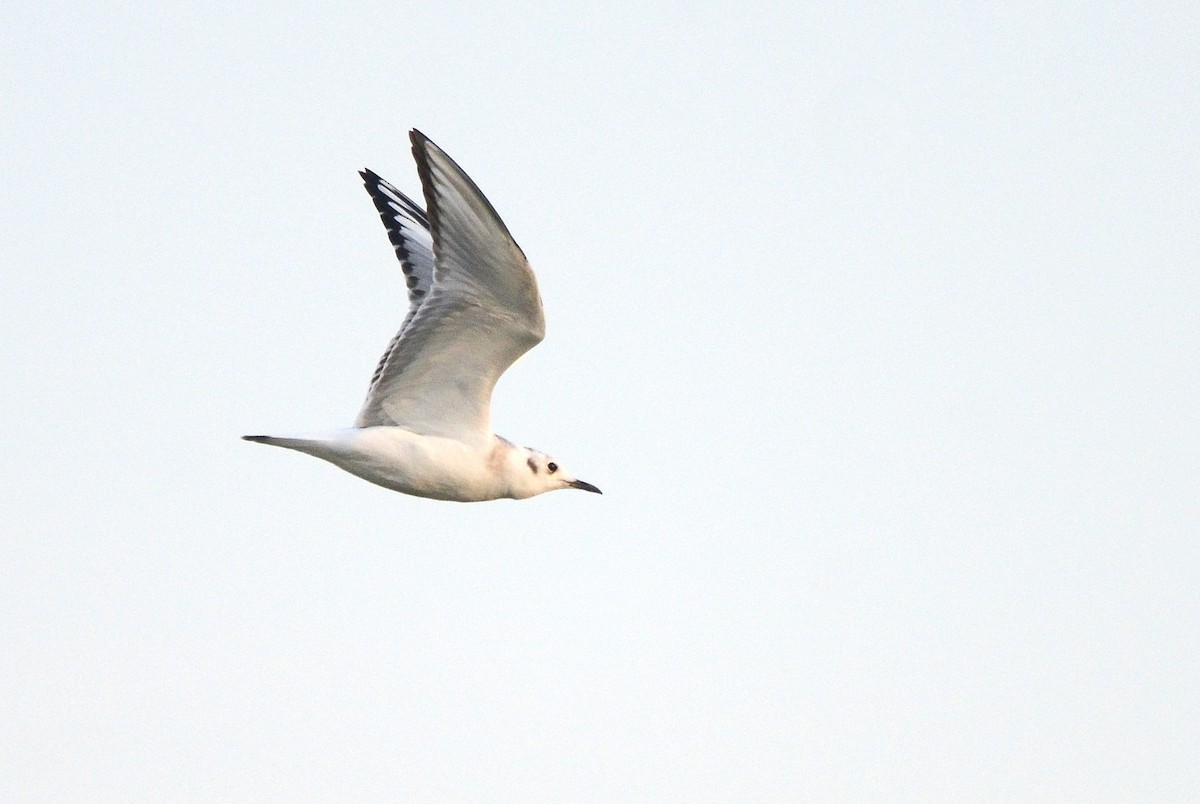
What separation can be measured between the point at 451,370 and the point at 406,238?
142cm

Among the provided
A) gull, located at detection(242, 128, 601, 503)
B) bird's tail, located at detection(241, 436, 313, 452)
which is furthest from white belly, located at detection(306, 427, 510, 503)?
bird's tail, located at detection(241, 436, 313, 452)

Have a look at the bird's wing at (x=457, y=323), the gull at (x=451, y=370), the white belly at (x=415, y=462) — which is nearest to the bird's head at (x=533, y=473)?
the gull at (x=451, y=370)

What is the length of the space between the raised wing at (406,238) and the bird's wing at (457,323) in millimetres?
121

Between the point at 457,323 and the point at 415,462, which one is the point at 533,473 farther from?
the point at 457,323

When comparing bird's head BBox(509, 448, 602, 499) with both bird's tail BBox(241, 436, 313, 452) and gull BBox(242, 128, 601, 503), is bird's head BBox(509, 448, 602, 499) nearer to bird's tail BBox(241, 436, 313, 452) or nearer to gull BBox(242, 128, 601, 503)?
gull BBox(242, 128, 601, 503)

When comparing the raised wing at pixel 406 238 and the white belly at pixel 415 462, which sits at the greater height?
the raised wing at pixel 406 238

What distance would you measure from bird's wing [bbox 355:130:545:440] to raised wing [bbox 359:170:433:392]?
0.12 m

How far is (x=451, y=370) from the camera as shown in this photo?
11383 millimetres

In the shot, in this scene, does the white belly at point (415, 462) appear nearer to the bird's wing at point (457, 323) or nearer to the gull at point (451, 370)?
the gull at point (451, 370)

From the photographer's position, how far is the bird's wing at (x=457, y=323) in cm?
1023

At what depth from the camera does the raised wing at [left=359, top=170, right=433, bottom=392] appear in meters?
11.5

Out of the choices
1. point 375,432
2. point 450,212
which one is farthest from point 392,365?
point 450,212

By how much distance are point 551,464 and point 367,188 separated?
104 inches

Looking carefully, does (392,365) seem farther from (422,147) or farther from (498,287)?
(422,147)
